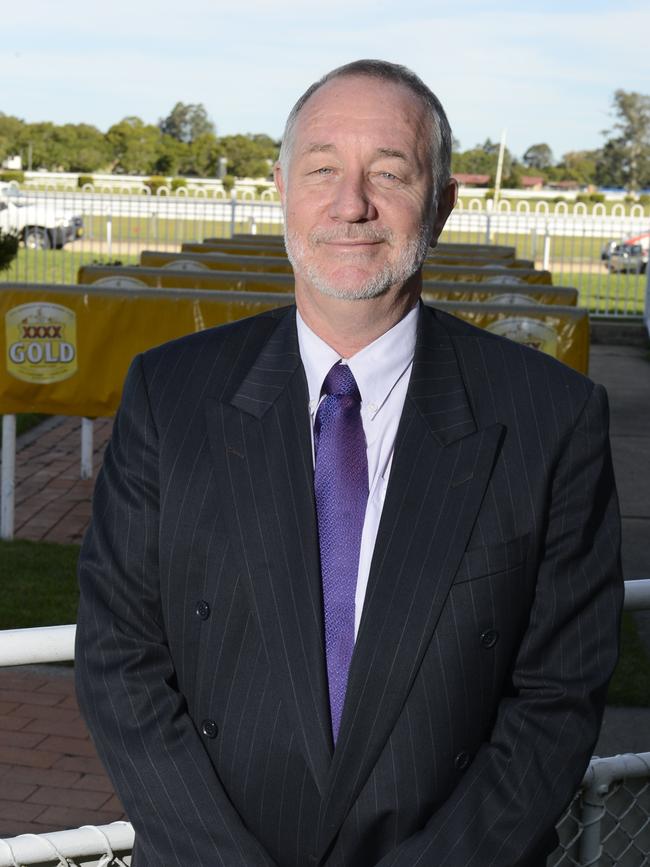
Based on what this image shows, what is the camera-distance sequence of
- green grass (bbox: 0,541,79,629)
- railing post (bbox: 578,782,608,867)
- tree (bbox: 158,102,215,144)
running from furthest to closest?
tree (bbox: 158,102,215,144) → green grass (bbox: 0,541,79,629) → railing post (bbox: 578,782,608,867)

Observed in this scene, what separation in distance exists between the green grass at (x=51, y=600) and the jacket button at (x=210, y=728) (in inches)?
138

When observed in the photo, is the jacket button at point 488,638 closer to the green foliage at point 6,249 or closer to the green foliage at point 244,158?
the green foliage at point 6,249

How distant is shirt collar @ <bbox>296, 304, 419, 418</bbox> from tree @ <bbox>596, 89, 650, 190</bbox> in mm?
101746

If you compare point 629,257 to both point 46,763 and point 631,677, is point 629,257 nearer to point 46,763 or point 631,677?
point 631,677

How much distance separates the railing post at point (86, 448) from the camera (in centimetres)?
823

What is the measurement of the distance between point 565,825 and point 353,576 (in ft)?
2.65

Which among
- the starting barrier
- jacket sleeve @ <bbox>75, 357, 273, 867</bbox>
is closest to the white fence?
the starting barrier

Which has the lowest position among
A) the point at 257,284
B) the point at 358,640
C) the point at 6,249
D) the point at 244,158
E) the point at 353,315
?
the point at 6,249

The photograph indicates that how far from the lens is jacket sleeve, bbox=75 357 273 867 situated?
1.82 m

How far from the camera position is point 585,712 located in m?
1.90

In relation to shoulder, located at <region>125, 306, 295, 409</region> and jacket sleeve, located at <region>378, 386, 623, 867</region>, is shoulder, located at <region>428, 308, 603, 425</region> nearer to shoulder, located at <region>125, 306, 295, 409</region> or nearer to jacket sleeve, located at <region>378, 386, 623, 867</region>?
jacket sleeve, located at <region>378, 386, 623, 867</region>

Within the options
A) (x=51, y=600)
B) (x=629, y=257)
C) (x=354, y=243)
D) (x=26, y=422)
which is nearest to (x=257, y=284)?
(x=26, y=422)

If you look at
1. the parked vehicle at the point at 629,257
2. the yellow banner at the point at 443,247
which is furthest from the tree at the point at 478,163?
the yellow banner at the point at 443,247

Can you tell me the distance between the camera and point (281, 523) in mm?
1878
